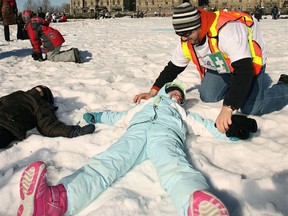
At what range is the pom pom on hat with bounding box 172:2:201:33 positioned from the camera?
7.83 ft

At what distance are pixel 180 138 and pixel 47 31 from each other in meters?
4.90

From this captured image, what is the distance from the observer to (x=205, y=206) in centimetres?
147

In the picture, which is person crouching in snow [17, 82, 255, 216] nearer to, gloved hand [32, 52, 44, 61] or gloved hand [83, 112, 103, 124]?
gloved hand [83, 112, 103, 124]

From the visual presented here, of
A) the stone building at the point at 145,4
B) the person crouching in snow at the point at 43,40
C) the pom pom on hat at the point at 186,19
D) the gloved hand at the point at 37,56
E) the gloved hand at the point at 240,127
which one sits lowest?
the gloved hand at the point at 240,127

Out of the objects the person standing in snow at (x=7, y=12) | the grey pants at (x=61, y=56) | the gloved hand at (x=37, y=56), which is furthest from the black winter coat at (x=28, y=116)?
the person standing in snow at (x=7, y=12)

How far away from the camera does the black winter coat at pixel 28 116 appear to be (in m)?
2.60

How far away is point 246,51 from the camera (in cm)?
243

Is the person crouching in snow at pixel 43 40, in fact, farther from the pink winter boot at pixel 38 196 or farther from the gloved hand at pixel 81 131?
the pink winter boot at pixel 38 196

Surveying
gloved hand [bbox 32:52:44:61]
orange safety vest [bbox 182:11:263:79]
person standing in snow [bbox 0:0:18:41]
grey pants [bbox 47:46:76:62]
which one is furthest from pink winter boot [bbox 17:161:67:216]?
person standing in snow [bbox 0:0:18:41]

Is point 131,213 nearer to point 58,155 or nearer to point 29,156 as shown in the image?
point 58,155

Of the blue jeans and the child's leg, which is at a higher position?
the blue jeans

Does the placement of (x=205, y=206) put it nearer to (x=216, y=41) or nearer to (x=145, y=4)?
(x=216, y=41)

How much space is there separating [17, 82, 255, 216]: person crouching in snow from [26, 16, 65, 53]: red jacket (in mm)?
3975

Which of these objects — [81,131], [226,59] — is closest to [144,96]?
[81,131]
